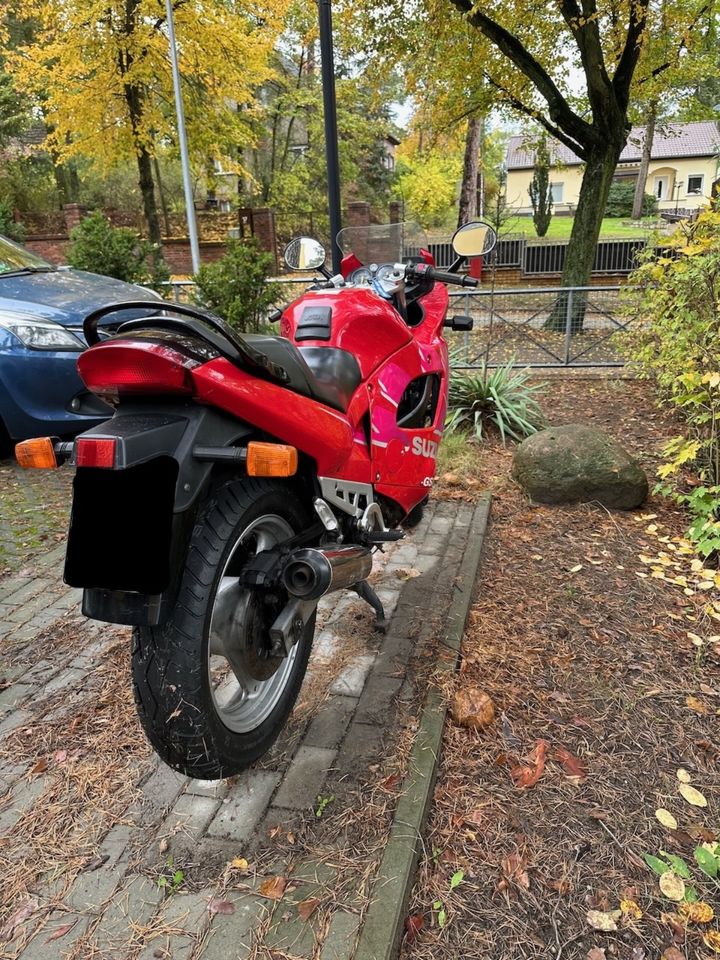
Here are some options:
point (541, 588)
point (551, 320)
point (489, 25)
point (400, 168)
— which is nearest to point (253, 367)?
point (541, 588)

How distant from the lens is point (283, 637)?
1.83m

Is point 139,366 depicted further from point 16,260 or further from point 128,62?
point 128,62

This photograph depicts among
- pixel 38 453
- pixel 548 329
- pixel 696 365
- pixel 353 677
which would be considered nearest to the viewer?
pixel 38 453

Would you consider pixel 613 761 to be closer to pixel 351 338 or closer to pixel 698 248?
pixel 351 338

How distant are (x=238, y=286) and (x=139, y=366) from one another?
5.30m

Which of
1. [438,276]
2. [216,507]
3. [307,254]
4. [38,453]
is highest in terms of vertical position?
[307,254]

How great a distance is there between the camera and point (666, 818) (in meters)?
2.03

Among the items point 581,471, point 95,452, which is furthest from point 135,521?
point 581,471

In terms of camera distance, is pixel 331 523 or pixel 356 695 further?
pixel 356 695

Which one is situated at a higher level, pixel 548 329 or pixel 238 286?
pixel 238 286

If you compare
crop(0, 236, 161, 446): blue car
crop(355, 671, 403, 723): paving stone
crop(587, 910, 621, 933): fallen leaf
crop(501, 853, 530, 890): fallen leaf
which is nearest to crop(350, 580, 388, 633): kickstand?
crop(355, 671, 403, 723): paving stone

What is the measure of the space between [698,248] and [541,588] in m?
2.25

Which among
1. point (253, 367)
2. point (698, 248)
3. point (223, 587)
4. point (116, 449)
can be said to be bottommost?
point (223, 587)

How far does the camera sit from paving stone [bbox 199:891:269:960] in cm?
162
